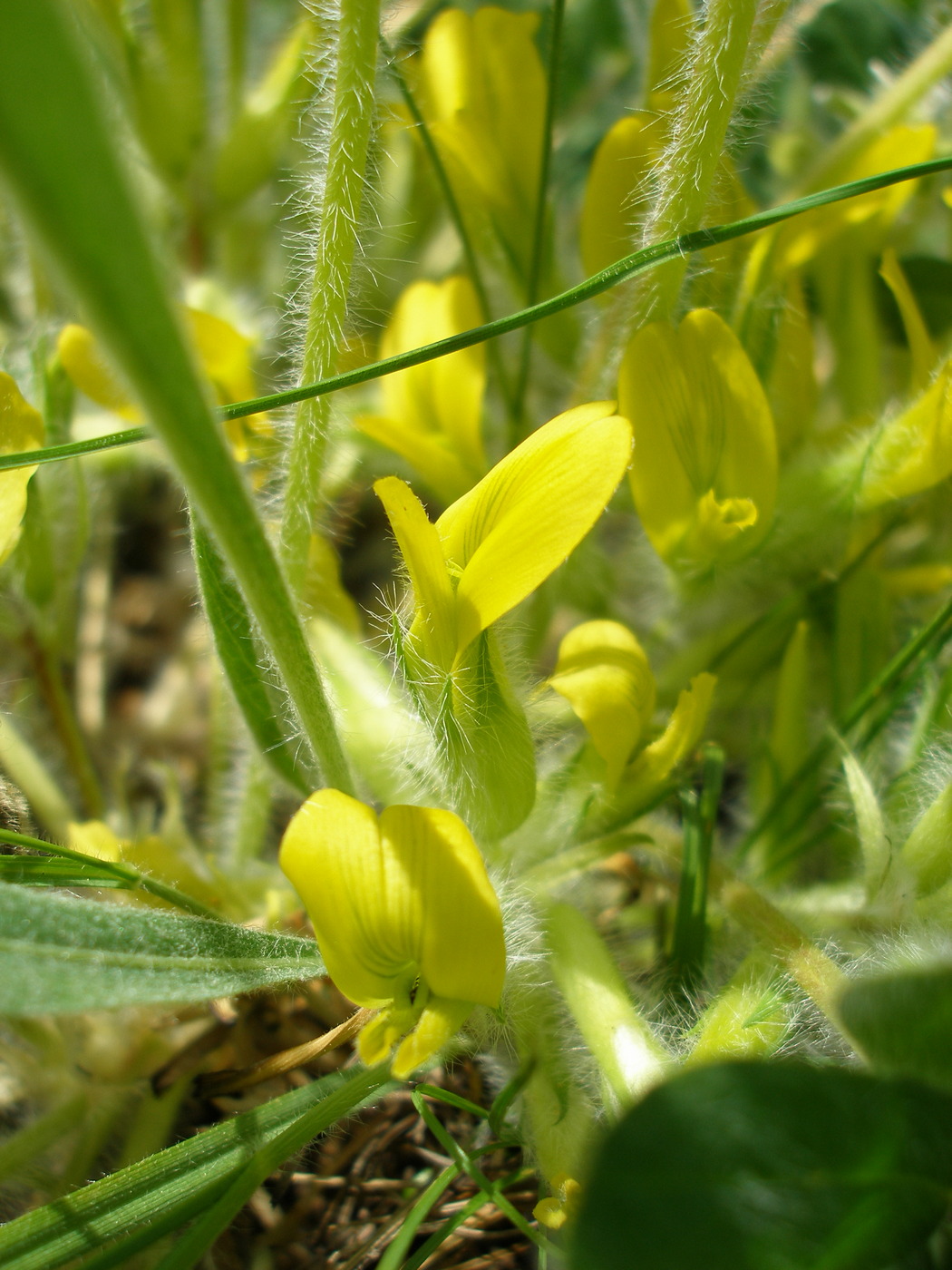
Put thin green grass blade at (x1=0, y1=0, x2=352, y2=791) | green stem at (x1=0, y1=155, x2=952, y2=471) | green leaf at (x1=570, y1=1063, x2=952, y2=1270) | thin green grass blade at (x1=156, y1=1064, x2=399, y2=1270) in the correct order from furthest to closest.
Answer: green stem at (x1=0, y1=155, x2=952, y2=471) < thin green grass blade at (x1=156, y1=1064, x2=399, y2=1270) < green leaf at (x1=570, y1=1063, x2=952, y2=1270) < thin green grass blade at (x1=0, y1=0, x2=352, y2=791)

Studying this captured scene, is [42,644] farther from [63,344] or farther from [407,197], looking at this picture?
[407,197]

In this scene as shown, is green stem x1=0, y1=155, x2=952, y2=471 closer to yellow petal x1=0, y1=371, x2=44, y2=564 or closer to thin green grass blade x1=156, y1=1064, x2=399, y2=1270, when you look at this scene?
yellow petal x1=0, y1=371, x2=44, y2=564

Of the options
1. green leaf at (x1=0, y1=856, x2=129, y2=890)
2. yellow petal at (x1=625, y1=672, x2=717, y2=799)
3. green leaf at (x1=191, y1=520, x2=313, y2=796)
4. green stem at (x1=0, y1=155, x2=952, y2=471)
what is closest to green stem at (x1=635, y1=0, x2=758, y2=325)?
green stem at (x1=0, y1=155, x2=952, y2=471)

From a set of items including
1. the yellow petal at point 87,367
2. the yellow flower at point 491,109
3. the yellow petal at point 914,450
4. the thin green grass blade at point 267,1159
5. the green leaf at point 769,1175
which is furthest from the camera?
the yellow flower at point 491,109

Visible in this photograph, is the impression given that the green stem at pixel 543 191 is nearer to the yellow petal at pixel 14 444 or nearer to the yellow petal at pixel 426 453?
the yellow petal at pixel 426 453

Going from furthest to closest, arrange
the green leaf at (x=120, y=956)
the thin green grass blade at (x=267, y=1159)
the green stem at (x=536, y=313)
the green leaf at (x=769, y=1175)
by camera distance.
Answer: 1. the green stem at (x=536, y=313)
2. the thin green grass blade at (x=267, y=1159)
3. the green leaf at (x=120, y=956)
4. the green leaf at (x=769, y=1175)

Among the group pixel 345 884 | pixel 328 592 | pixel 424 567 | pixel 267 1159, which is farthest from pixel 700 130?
pixel 267 1159

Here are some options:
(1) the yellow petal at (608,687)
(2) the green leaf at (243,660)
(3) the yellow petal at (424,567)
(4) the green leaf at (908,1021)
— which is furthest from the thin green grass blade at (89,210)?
(4) the green leaf at (908,1021)
